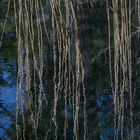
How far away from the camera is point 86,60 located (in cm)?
492

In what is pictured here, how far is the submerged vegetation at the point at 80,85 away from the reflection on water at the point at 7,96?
14 centimetres

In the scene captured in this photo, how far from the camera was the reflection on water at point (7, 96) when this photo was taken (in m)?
3.77

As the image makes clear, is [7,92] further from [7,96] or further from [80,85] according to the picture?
[80,85]

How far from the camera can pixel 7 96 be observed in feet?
14.7

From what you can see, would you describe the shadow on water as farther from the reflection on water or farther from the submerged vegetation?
the submerged vegetation

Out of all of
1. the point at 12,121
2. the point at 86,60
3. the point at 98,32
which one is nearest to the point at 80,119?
the point at 12,121

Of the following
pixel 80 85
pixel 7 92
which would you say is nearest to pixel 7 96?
pixel 7 92

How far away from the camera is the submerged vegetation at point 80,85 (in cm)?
235

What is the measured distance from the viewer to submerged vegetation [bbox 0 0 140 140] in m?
2.35

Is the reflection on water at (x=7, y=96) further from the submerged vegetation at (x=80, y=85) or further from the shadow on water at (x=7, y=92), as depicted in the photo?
the submerged vegetation at (x=80, y=85)

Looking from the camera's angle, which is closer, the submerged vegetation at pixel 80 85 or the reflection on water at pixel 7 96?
the submerged vegetation at pixel 80 85

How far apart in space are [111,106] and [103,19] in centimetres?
277

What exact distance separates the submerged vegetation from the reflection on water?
14 centimetres

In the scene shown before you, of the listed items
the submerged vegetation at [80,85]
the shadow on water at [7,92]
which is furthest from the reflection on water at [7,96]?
the submerged vegetation at [80,85]
